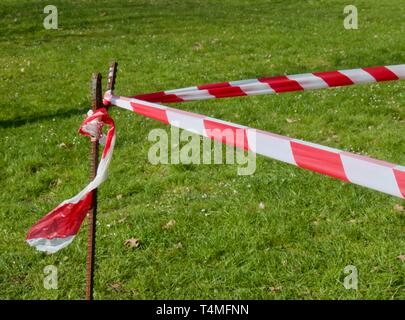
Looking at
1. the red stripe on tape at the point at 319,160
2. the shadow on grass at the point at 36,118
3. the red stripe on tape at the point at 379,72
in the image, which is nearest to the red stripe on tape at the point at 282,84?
the red stripe on tape at the point at 379,72

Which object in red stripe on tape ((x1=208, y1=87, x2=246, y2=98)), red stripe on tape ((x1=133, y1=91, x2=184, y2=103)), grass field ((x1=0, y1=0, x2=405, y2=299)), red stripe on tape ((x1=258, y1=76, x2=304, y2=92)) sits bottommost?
grass field ((x1=0, y1=0, x2=405, y2=299))

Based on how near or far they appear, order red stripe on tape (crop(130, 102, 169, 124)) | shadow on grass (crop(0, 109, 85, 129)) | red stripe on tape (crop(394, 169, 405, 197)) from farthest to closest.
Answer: shadow on grass (crop(0, 109, 85, 129)), red stripe on tape (crop(130, 102, 169, 124)), red stripe on tape (crop(394, 169, 405, 197))

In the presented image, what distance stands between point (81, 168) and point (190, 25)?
→ 29.9ft

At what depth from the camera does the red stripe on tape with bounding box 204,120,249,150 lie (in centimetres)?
254

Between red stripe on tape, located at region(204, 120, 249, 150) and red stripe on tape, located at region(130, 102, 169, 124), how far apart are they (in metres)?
0.36

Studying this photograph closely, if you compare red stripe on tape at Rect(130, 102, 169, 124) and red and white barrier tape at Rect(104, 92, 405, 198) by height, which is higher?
red stripe on tape at Rect(130, 102, 169, 124)

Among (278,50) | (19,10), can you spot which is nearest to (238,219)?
(278,50)

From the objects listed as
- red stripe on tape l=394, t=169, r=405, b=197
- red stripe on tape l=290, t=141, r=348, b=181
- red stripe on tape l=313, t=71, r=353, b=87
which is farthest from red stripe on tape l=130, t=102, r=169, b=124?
red stripe on tape l=394, t=169, r=405, b=197

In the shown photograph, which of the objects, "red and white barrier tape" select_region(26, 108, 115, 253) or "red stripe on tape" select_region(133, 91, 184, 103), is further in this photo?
"red stripe on tape" select_region(133, 91, 184, 103)

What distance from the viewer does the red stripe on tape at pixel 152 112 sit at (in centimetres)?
299

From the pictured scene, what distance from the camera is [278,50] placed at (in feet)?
37.7

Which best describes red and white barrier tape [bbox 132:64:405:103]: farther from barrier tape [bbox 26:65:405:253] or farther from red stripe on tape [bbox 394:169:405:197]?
red stripe on tape [bbox 394:169:405:197]

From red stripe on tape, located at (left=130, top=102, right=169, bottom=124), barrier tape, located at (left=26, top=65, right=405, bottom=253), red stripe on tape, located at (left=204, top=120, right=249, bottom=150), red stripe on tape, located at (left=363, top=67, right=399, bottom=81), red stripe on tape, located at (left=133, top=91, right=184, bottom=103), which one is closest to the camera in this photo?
barrier tape, located at (left=26, top=65, right=405, bottom=253)

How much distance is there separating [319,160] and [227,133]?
1.71ft
